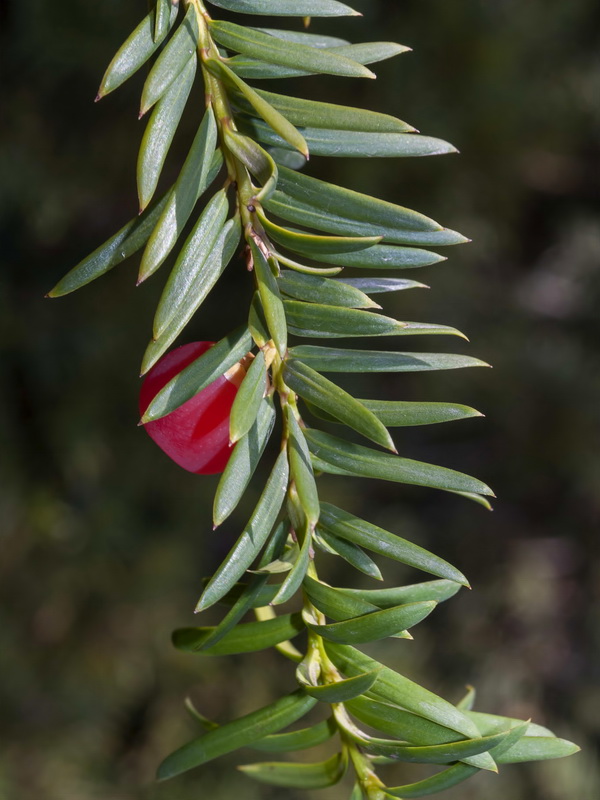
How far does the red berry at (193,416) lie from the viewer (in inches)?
16.3

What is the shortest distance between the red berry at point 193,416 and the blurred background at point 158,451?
2.47 feet

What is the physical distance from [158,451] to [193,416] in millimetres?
1003

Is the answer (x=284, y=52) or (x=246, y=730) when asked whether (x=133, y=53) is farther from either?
(x=246, y=730)

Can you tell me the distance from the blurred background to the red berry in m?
0.75

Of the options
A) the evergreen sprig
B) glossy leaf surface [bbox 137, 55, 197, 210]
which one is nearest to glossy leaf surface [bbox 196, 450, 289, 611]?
the evergreen sprig

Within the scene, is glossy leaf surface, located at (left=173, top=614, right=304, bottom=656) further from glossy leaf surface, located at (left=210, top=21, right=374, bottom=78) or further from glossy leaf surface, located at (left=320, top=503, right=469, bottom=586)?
glossy leaf surface, located at (left=210, top=21, right=374, bottom=78)

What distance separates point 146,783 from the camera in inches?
60.2

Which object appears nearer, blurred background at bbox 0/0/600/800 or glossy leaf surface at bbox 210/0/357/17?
glossy leaf surface at bbox 210/0/357/17

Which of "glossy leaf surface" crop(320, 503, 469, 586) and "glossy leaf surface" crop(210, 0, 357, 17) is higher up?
"glossy leaf surface" crop(210, 0, 357, 17)

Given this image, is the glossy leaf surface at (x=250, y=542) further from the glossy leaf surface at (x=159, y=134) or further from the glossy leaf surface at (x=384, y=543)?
the glossy leaf surface at (x=159, y=134)

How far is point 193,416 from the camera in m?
0.41

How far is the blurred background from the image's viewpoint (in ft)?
4.00

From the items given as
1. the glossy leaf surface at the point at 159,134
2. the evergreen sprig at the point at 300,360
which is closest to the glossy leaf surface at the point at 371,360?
the evergreen sprig at the point at 300,360

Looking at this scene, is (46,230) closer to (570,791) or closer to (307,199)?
(307,199)
